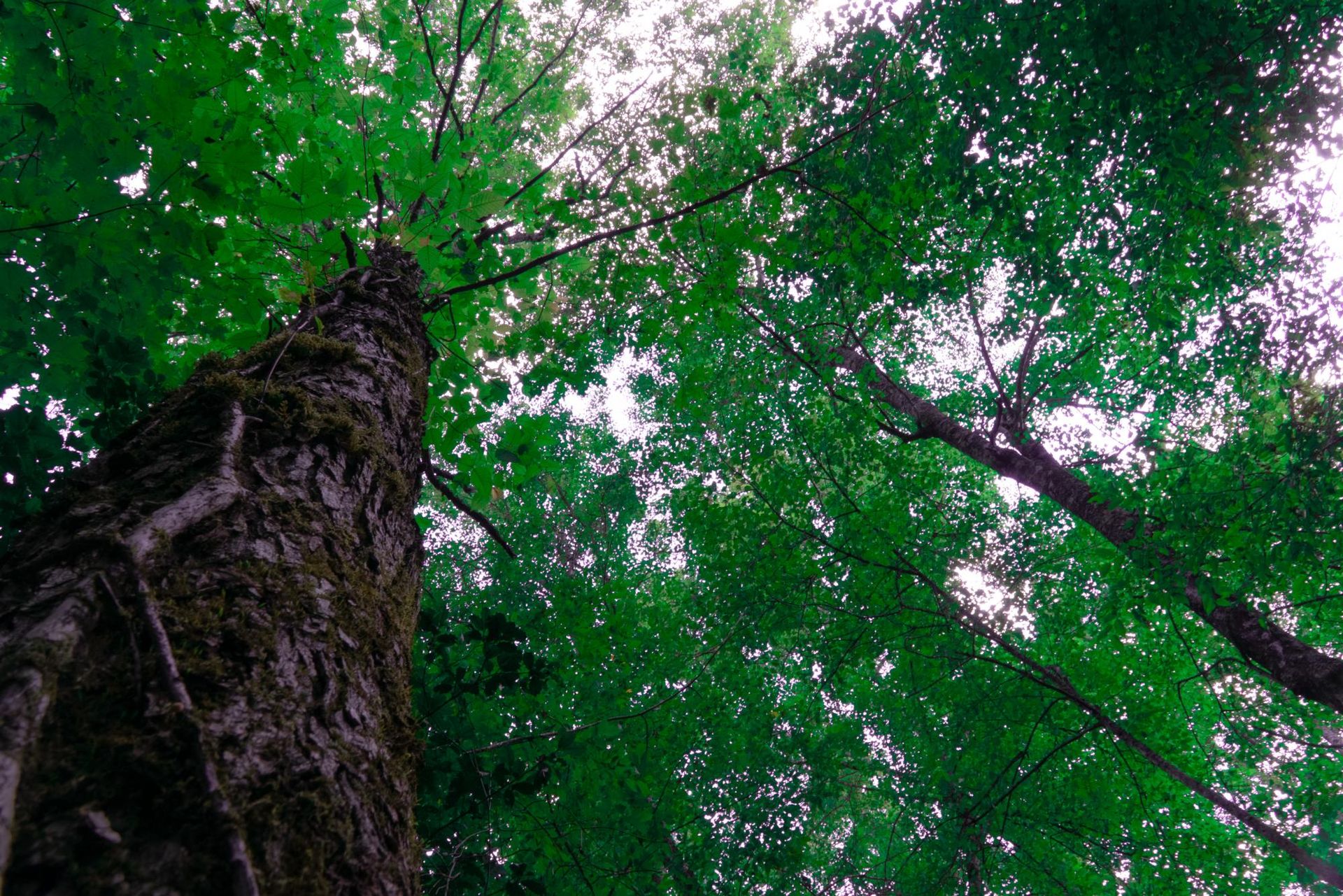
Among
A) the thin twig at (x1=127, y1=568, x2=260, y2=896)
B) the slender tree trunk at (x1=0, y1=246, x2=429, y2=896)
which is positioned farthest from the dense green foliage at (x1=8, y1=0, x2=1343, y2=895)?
the thin twig at (x1=127, y1=568, x2=260, y2=896)

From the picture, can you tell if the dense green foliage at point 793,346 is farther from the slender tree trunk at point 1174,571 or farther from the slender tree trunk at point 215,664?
the slender tree trunk at point 215,664

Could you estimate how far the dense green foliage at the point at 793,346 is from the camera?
224 centimetres

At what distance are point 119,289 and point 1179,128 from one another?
5728mm

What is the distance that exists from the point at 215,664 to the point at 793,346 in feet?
20.9

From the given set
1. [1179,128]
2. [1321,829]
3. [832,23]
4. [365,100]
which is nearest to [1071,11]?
[1179,128]

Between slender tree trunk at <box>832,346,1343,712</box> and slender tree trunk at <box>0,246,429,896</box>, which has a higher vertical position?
slender tree trunk at <box>832,346,1343,712</box>

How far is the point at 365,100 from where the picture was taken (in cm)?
425

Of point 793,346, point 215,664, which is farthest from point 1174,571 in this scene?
point 215,664

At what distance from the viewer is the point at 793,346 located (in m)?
6.81

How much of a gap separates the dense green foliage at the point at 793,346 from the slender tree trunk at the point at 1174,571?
5.7 inches

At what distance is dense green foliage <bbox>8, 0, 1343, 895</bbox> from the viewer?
224cm

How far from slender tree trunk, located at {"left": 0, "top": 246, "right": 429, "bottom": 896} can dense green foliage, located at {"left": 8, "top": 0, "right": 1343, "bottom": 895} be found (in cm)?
92

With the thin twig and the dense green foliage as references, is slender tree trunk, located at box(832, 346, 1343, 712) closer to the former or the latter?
the dense green foliage

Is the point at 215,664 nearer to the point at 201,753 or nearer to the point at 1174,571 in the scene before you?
the point at 201,753
